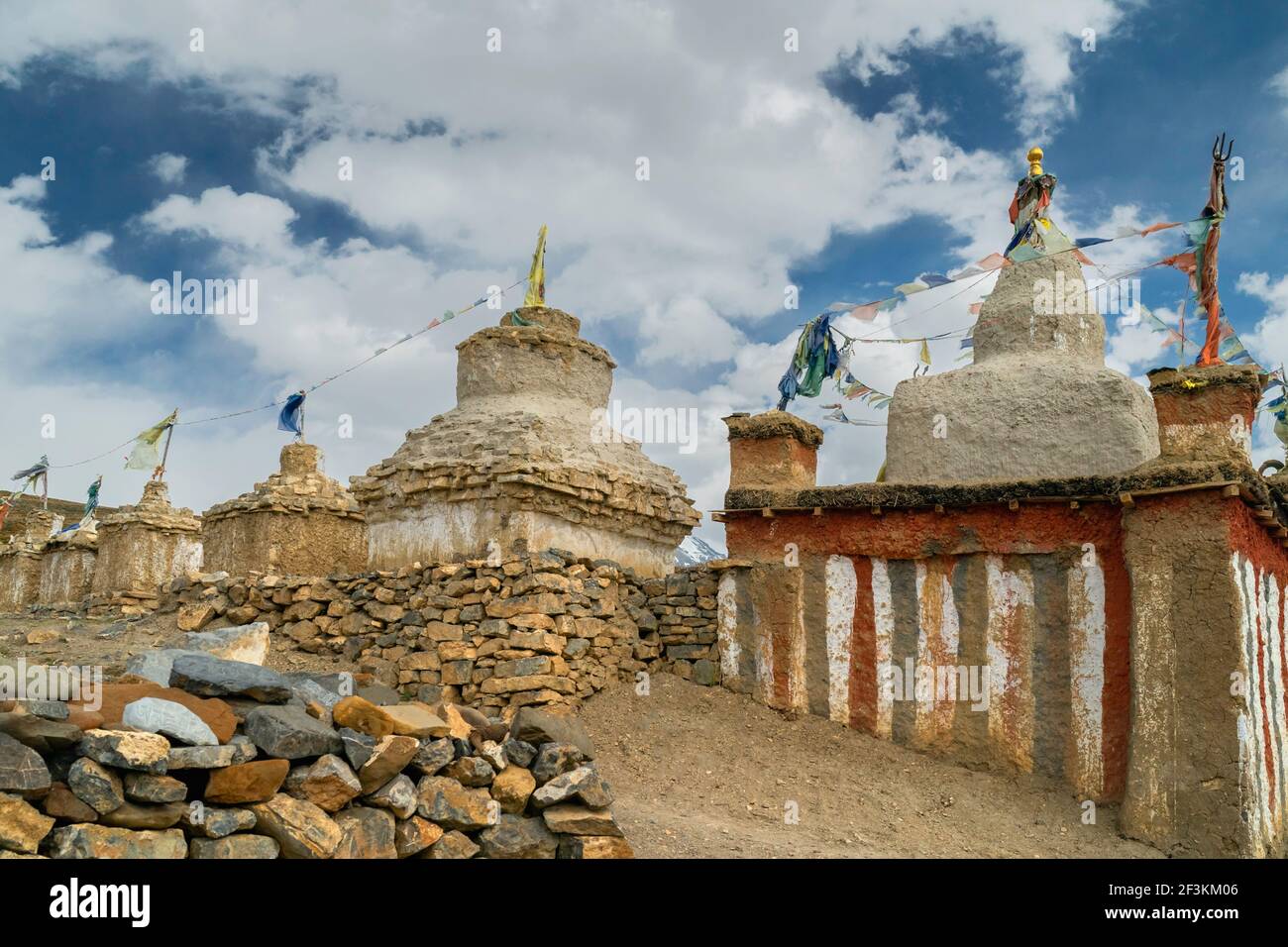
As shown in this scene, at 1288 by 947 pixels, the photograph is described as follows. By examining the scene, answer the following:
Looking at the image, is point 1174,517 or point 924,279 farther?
point 924,279

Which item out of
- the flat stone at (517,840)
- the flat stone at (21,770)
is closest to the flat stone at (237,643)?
the flat stone at (517,840)

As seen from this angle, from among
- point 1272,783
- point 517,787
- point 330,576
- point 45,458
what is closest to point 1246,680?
point 1272,783

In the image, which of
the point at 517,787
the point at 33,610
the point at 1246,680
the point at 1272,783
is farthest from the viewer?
the point at 33,610

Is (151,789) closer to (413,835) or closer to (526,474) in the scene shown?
(413,835)

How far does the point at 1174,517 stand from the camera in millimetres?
9891

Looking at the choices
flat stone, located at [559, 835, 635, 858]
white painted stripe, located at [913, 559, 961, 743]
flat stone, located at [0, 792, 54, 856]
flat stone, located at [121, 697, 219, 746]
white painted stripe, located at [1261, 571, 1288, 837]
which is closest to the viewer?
flat stone, located at [0, 792, 54, 856]

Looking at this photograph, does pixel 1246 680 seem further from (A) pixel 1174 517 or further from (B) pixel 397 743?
(B) pixel 397 743

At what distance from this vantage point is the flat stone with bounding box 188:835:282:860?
5820 millimetres

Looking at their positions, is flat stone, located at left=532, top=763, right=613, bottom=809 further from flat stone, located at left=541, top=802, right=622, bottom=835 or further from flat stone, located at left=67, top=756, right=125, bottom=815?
flat stone, located at left=67, top=756, right=125, bottom=815

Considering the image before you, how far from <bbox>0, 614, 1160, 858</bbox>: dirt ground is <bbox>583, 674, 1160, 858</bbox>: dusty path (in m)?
0.02

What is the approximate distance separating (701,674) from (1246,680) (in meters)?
5.67

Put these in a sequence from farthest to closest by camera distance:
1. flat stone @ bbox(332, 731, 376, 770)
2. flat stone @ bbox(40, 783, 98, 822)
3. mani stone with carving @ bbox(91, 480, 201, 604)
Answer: mani stone with carving @ bbox(91, 480, 201, 604), flat stone @ bbox(332, 731, 376, 770), flat stone @ bbox(40, 783, 98, 822)

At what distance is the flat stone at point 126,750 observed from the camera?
5.68 m

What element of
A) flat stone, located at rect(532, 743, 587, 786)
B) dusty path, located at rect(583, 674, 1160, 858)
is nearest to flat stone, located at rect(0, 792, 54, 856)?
flat stone, located at rect(532, 743, 587, 786)
